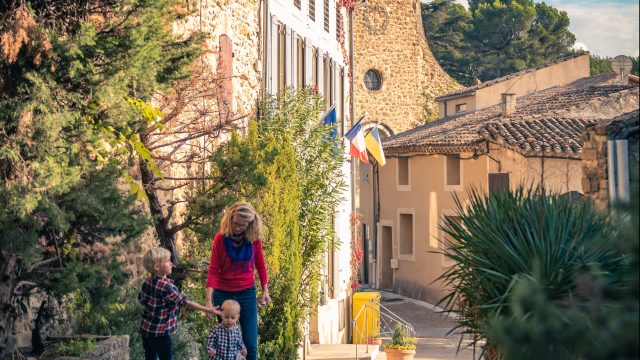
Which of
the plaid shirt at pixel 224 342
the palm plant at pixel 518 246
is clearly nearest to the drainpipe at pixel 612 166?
the palm plant at pixel 518 246

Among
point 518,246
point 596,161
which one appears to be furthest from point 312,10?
point 518,246

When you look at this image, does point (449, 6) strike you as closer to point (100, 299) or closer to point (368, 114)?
point (368, 114)

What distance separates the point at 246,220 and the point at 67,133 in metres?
2.11

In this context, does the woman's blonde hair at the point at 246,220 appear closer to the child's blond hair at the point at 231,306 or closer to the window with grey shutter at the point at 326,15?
the child's blond hair at the point at 231,306

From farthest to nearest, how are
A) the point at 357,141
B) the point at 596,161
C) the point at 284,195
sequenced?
the point at 357,141 < the point at 284,195 < the point at 596,161

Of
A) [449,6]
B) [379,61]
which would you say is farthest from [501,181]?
[449,6]

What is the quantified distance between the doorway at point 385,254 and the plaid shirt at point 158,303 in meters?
28.6

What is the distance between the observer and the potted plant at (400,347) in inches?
755

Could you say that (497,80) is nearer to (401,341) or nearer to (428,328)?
(428,328)

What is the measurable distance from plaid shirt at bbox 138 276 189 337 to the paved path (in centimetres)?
1054

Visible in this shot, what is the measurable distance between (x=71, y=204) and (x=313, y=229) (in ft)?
28.0

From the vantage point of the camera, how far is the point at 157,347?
7270 millimetres

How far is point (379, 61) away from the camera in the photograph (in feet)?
134

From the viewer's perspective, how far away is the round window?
40812 mm
